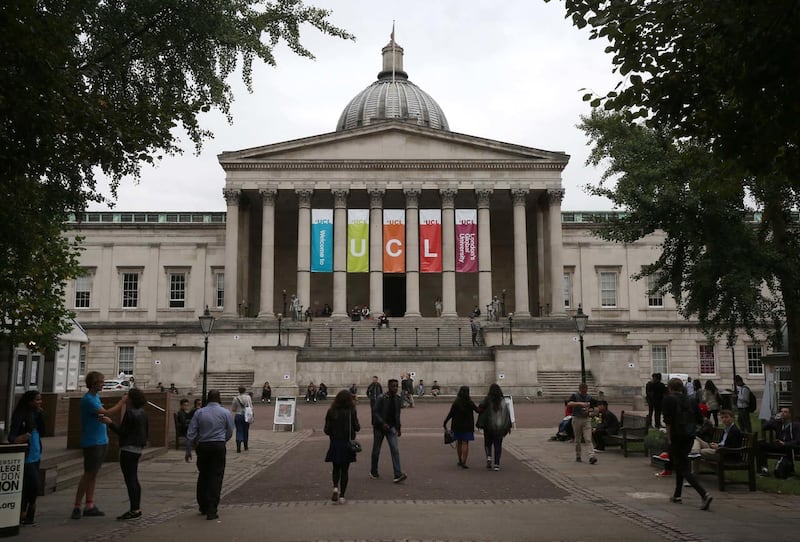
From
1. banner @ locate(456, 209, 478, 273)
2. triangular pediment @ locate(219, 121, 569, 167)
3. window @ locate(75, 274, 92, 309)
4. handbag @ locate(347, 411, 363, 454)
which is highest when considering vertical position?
triangular pediment @ locate(219, 121, 569, 167)

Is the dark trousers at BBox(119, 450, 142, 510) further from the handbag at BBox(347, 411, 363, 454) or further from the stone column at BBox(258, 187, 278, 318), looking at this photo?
the stone column at BBox(258, 187, 278, 318)

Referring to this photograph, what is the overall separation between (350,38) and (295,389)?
26443mm

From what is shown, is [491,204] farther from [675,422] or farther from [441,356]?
[675,422]

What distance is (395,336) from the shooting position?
144 ft

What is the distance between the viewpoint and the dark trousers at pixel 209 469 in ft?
34.7

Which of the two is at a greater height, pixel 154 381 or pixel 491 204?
pixel 491 204

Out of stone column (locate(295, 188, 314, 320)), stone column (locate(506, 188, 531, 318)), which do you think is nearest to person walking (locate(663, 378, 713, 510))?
stone column (locate(506, 188, 531, 318))

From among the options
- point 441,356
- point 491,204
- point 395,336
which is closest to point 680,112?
point 441,356

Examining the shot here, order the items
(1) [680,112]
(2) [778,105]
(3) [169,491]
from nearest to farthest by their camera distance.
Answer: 1. (2) [778,105]
2. (1) [680,112]
3. (3) [169,491]

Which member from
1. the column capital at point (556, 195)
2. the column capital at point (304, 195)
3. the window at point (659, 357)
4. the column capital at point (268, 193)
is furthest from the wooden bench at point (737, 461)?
the window at point (659, 357)

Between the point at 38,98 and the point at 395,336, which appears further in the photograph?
the point at 395,336

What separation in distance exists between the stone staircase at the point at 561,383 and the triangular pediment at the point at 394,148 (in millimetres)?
17055

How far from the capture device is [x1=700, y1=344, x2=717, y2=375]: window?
184 ft

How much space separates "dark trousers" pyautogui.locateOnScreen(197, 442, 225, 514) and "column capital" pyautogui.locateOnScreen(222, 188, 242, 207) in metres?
42.1
